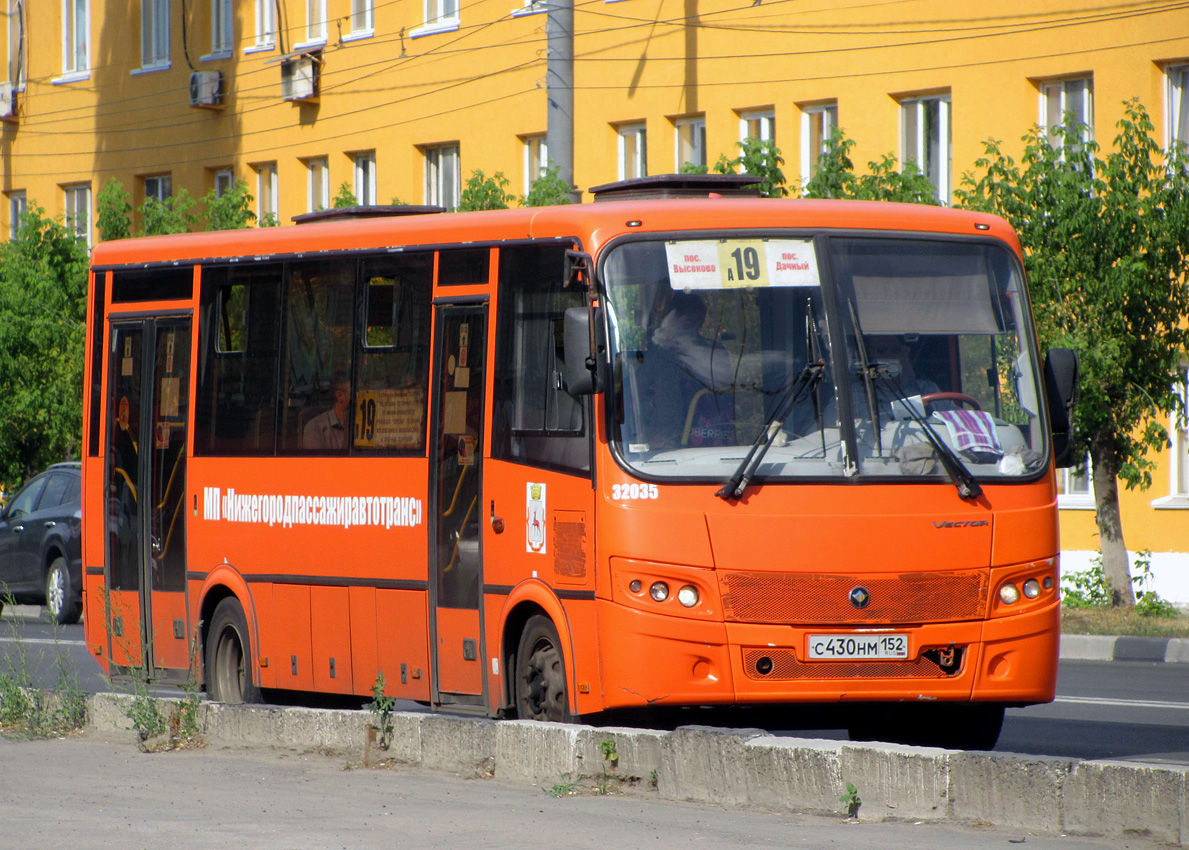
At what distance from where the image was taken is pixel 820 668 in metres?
9.51

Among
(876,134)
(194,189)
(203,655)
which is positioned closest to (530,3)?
(876,134)

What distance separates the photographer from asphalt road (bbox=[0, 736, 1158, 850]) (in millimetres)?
7629

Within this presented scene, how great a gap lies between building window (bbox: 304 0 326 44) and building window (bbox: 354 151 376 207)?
2.24 meters

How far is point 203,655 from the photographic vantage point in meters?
13.2

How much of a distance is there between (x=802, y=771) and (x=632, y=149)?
2396 cm

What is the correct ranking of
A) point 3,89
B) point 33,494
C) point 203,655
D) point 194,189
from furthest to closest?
point 3,89 → point 194,189 → point 33,494 → point 203,655

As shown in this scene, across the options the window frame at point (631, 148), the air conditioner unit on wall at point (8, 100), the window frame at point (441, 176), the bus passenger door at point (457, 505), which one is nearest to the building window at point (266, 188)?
the window frame at point (441, 176)

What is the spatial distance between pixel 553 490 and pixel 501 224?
160cm

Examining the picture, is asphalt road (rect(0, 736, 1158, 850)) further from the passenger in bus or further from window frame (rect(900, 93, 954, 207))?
window frame (rect(900, 93, 954, 207))

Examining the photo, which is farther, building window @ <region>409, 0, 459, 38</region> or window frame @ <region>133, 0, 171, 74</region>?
window frame @ <region>133, 0, 171, 74</region>

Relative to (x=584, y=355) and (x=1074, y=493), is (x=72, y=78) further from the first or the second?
(x=584, y=355)

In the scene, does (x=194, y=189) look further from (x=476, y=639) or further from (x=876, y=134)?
(x=476, y=639)

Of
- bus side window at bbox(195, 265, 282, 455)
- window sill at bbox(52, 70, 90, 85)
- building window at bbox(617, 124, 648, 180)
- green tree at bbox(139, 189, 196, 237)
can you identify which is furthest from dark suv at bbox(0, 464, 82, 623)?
window sill at bbox(52, 70, 90, 85)

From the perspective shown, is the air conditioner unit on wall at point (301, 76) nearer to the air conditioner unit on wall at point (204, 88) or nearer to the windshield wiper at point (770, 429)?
the air conditioner unit on wall at point (204, 88)
